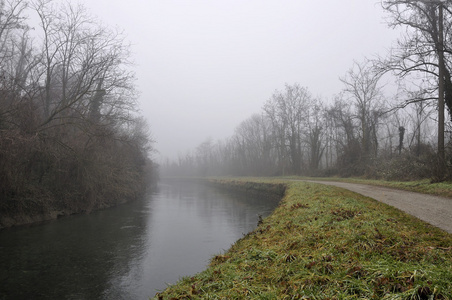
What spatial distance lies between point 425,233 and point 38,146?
49.3ft

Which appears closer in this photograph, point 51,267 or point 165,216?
point 51,267

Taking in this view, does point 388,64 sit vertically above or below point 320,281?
above

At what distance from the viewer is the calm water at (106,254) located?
6.48 meters

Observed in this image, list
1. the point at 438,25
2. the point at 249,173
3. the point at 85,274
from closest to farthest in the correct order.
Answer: the point at 85,274, the point at 438,25, the point at 249,173

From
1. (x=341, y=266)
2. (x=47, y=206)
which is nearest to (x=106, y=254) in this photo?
(x=47, y=206)

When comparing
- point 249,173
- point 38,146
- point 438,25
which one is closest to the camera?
point 38,146

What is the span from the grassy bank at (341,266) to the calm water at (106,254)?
3.03 meters

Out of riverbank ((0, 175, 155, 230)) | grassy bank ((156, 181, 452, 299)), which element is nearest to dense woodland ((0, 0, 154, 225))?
riverbank ((0, 175, 155, 230))

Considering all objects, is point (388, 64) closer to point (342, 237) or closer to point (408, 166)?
point (408, 166)

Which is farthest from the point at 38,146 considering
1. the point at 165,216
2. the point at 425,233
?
the point at 425,233

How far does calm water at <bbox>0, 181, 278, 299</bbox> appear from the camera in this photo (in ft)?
21.3

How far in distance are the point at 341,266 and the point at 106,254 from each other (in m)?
7.86

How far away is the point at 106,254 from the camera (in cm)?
898

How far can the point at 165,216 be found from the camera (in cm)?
1672
